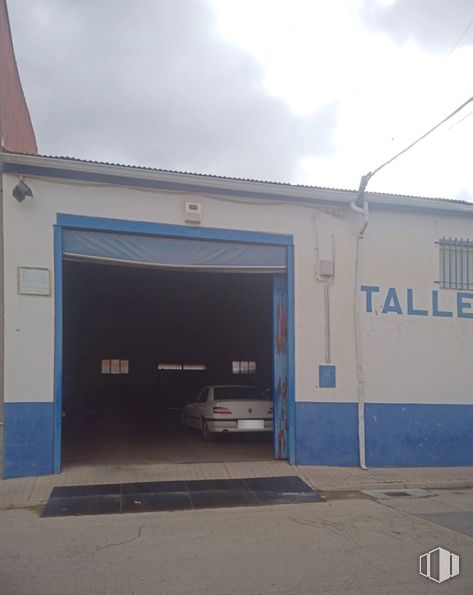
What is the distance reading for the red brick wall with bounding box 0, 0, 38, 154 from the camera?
13.5 m

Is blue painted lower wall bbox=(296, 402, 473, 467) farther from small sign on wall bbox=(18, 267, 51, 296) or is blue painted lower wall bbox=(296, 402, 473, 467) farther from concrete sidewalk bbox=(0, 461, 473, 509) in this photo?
small sign on wall bbox=(18, 267, 51, 296)

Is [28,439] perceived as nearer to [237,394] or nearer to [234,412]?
[234,412]

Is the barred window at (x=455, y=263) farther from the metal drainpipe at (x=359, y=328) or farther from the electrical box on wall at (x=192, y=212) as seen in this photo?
the electrical box on wall at (x=192, y=212)

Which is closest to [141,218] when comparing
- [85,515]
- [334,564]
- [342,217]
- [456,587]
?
[342,217]

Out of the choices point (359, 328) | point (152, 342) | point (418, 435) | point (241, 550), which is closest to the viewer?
point (241, 550)

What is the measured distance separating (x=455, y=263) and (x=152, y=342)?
15863mm

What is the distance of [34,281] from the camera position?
33.9ft

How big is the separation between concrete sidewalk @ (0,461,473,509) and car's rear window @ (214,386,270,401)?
9.54 ft

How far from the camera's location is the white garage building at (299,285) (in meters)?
10.3

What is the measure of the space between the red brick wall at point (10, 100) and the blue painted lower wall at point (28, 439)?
5370 mm

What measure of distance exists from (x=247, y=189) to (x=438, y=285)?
4280 millimetres

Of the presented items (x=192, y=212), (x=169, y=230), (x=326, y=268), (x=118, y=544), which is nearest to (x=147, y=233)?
(x=169, y=230)

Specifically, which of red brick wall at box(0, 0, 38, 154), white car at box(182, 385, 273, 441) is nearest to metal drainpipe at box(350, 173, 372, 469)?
white car at box(182, 385, 273, 441)

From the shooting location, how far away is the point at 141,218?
1102 centimetres
